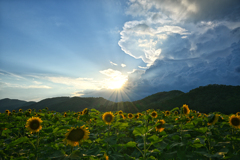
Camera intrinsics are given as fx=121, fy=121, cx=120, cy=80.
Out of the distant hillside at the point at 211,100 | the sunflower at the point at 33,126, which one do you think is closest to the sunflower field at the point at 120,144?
the sunflower at the point at 33,126

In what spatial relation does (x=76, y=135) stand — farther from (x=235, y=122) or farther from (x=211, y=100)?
(x=211, y=100)

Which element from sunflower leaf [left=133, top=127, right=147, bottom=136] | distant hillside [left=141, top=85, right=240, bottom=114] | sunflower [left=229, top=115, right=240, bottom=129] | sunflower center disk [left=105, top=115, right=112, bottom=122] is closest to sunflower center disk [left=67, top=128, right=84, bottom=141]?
sunflower leaf [left=133, top=127, right=147, bottom=136]

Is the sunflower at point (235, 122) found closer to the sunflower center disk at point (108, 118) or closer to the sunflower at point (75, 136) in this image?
the sunflower center disk at point (108, 118)

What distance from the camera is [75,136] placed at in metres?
2.79

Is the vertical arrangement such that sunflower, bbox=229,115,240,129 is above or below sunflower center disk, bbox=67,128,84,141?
above

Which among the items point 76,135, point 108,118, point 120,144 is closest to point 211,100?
point 108,118

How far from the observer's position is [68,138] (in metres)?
2.80

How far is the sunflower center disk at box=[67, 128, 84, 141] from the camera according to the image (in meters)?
2.79

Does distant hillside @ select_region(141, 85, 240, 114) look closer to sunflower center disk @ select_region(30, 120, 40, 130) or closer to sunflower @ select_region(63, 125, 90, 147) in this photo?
sunflower @ select_region(63, 125, 90, 147)

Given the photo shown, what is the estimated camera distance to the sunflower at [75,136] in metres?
2.79

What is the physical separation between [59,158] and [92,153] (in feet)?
2.40

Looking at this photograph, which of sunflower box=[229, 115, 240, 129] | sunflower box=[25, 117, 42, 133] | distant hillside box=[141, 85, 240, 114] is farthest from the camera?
distant hillside box=[141, 85, 240, 114]

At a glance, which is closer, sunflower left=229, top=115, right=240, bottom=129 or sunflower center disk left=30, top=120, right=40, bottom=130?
sunflower center disk left=30, top=120, right=40, bottom=130

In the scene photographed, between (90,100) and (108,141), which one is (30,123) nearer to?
(108,141)
